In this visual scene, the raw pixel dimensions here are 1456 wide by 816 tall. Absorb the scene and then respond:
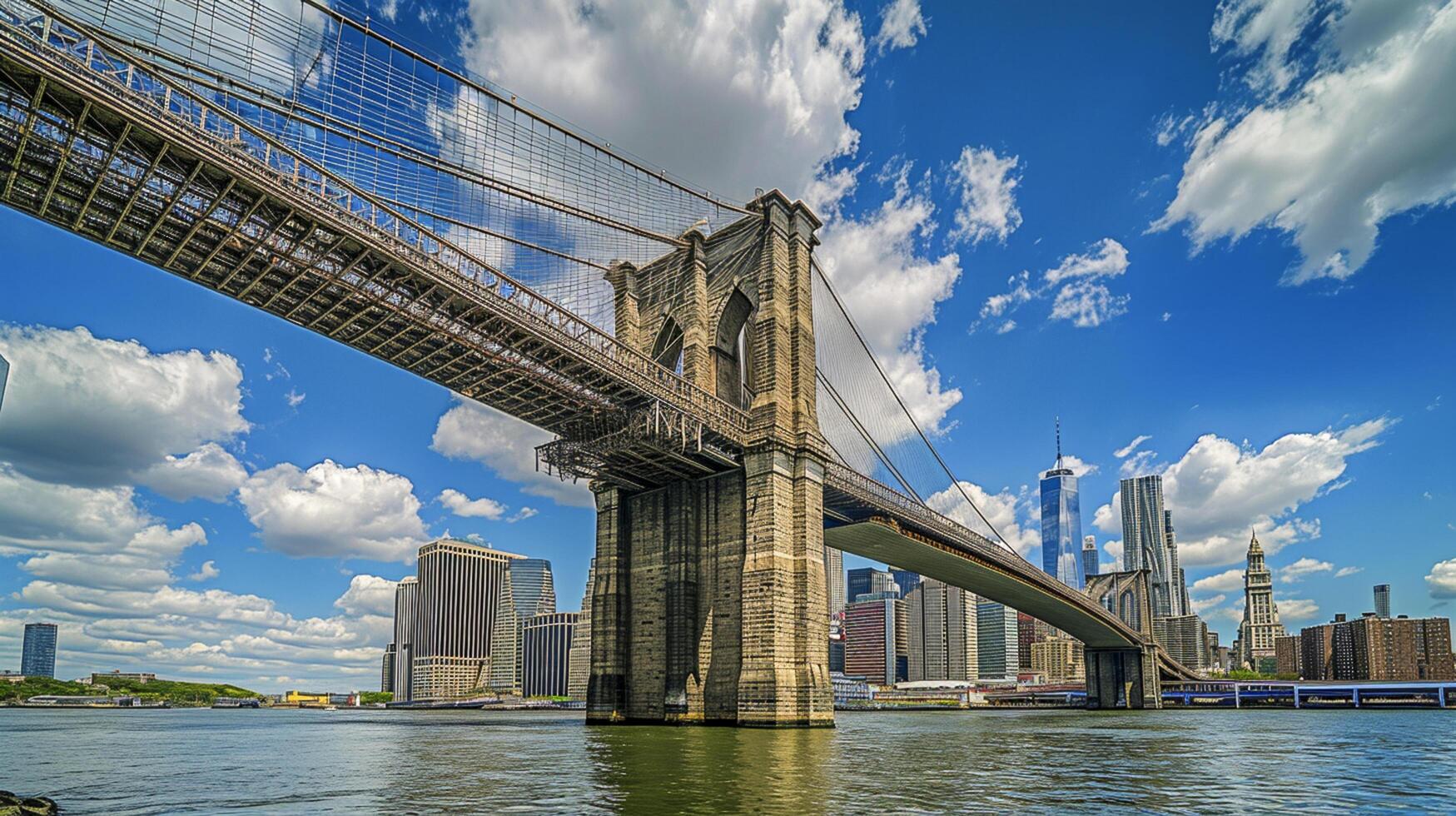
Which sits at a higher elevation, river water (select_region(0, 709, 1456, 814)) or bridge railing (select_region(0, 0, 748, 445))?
bridge railing (select_region(0, 0, 748, 445))

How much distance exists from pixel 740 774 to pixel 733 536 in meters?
28.6

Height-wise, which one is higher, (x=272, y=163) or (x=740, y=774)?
(x=272, y=163)

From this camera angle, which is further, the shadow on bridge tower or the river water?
the shadow on bridge tower

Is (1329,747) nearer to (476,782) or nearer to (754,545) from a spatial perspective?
(754,545)

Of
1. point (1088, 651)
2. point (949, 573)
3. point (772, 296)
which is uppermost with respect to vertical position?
point (772, 296)

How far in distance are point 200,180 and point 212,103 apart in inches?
139

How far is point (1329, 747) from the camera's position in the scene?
39656 mm

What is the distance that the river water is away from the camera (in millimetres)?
18844

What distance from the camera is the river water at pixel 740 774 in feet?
61.8

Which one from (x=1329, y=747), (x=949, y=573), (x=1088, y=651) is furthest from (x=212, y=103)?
(x=1088, y=651)

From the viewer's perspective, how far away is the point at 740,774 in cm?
2408

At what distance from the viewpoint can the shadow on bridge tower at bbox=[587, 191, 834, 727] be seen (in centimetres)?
4916

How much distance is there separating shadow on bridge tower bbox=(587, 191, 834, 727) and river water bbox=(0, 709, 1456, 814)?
213 inches

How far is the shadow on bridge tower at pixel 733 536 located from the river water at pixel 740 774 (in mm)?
5409
